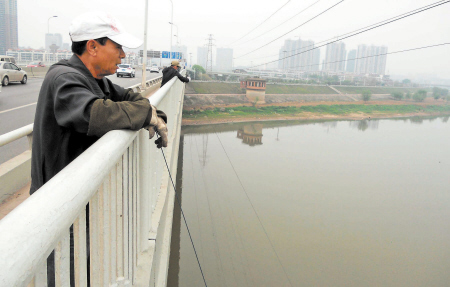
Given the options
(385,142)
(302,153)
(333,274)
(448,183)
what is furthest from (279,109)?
(333,274)

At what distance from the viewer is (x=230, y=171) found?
20031 millimetres

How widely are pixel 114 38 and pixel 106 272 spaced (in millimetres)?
1070

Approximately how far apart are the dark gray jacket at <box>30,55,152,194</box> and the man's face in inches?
4.0

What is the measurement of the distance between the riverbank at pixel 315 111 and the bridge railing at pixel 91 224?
3356 centimetres

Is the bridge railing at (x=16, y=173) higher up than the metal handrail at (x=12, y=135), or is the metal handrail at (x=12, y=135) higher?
the metal handrail at (x=12, y=135)

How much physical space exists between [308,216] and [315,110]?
129ft

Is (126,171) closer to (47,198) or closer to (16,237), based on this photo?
(47,198)

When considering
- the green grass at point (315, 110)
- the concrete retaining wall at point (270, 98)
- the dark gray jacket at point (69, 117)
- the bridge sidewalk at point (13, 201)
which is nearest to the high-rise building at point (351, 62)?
the concrete retaining wall at point (270, 98)

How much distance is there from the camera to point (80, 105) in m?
1.44

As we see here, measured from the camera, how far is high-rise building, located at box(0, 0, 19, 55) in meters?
68.4

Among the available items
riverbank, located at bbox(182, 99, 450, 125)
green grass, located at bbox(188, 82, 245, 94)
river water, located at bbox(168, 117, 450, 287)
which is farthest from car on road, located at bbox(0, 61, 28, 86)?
green grass, located at bbox(188, 82, 245, 94)

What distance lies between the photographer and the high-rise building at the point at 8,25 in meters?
68.4

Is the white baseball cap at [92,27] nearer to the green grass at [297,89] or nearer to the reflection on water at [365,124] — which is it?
the reflection on water at [365,124]

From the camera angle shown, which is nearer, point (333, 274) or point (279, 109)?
Result: point (333, 274)
